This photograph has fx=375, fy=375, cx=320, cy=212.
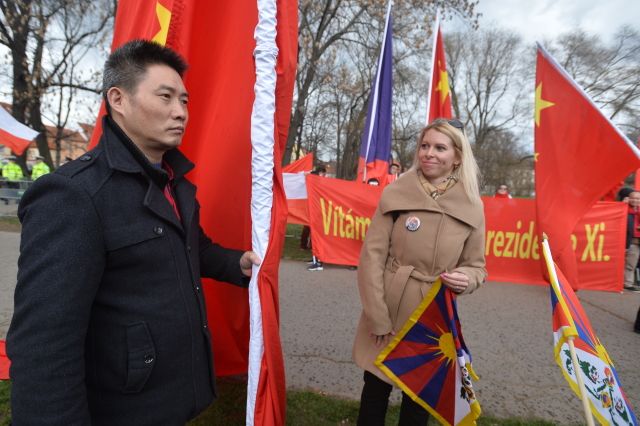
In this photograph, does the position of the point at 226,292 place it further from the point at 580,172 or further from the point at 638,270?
the point at 638,270

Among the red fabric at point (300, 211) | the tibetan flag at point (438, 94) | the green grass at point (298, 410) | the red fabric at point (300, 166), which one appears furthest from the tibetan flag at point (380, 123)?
the green grass at point (298, 410)

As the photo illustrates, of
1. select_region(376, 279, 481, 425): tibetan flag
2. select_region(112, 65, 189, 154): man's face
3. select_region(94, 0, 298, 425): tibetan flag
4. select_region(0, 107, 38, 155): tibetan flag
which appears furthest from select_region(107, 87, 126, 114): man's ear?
select_region(0, 107, 38, 155): tibetan flag

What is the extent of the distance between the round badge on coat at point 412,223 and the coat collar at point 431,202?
0.17 feet

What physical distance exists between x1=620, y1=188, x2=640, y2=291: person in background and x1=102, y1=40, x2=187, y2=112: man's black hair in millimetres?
7452

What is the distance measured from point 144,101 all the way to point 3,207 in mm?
14761

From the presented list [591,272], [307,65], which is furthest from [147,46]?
[307,65]

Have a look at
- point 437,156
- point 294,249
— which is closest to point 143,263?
point 437,156

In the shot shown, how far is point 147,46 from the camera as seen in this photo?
140cm

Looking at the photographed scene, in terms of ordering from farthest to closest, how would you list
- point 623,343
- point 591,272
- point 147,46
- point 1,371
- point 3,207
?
point 3,207 < point 591,272 < point 623,343 < point 1,371 < point 147,46

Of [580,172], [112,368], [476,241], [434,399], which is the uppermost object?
[580,172]

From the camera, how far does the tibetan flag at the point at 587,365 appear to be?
4.87 feet

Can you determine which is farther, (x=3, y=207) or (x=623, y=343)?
(x=3, y=207)

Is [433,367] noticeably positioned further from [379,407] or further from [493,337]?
[493,337]

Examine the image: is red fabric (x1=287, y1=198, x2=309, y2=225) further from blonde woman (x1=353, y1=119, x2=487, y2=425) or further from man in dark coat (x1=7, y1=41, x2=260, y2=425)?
man in dark coat (x1=7, y1=41, x2=260, y2=425)
